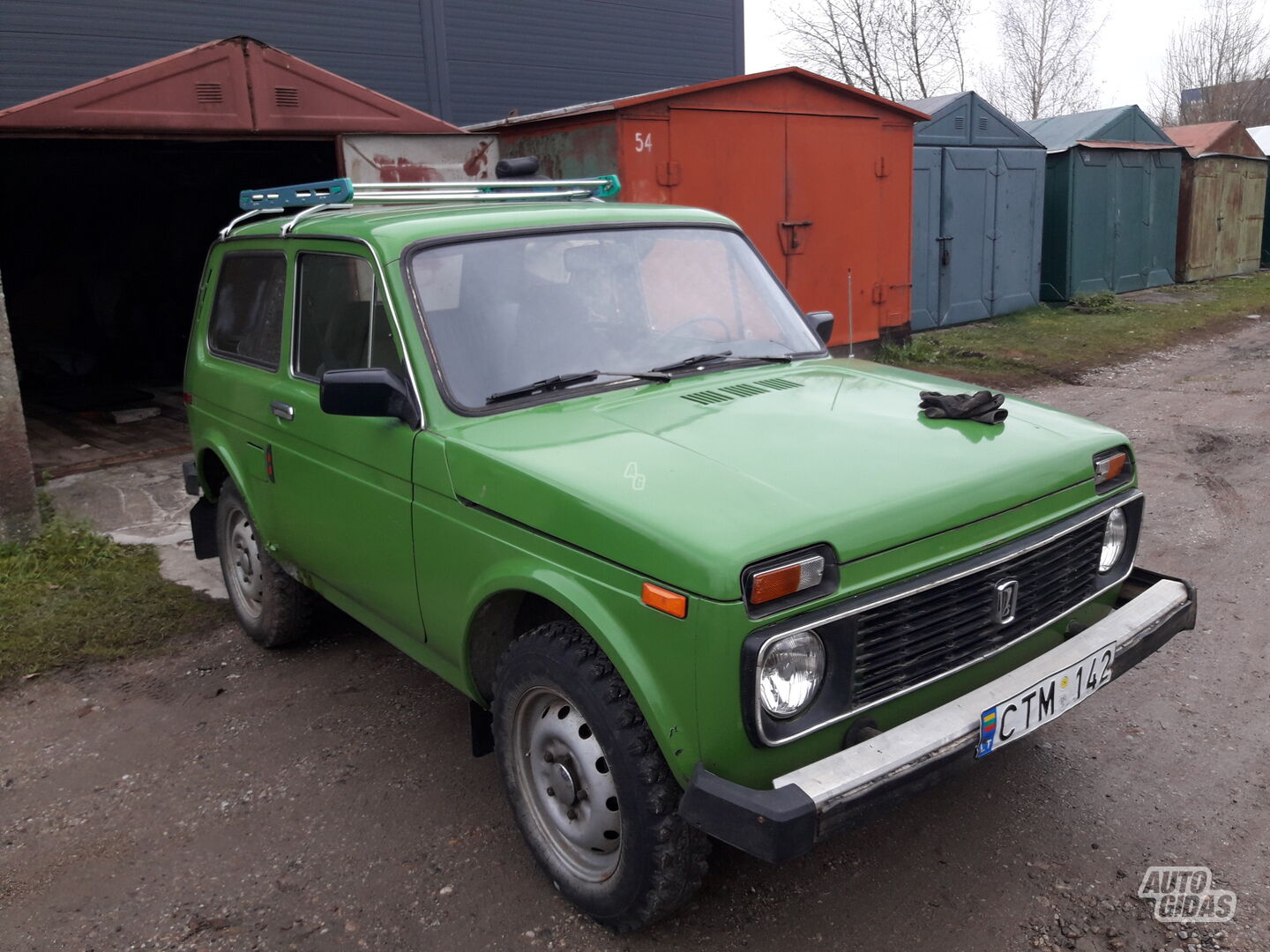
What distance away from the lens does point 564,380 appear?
334 centimetres

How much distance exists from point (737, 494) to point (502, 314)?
1.22 metres

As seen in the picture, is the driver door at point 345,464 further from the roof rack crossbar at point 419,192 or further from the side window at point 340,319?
the roof rack crossbar at point 419,192

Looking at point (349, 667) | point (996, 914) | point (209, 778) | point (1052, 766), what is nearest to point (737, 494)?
point (996, 914)

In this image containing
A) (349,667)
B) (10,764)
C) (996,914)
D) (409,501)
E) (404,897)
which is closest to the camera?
(996,914)

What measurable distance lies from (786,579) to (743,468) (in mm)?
433

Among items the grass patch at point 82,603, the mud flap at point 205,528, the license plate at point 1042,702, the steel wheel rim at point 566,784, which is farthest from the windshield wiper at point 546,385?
the grass patch at point 82,603

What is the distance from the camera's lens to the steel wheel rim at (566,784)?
284 cm

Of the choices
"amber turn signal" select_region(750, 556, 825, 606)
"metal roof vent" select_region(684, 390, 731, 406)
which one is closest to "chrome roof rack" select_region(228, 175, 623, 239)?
"metal roof vent" select_region(684, 390, 731, 406)

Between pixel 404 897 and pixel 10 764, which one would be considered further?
pixel 10 764

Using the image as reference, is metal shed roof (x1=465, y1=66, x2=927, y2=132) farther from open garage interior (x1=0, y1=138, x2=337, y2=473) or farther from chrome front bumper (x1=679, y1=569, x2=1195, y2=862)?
chrome front bumper (x1=679, y1=569, x2=1195, y2=862)

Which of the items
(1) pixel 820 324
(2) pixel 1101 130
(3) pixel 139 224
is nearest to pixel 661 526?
(1) pixel 820 324

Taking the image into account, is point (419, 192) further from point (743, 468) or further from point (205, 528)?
point (743, 468)

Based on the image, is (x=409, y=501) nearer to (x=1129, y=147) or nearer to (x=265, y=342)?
(x=265, y=342)

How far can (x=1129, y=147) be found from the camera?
1725cm
